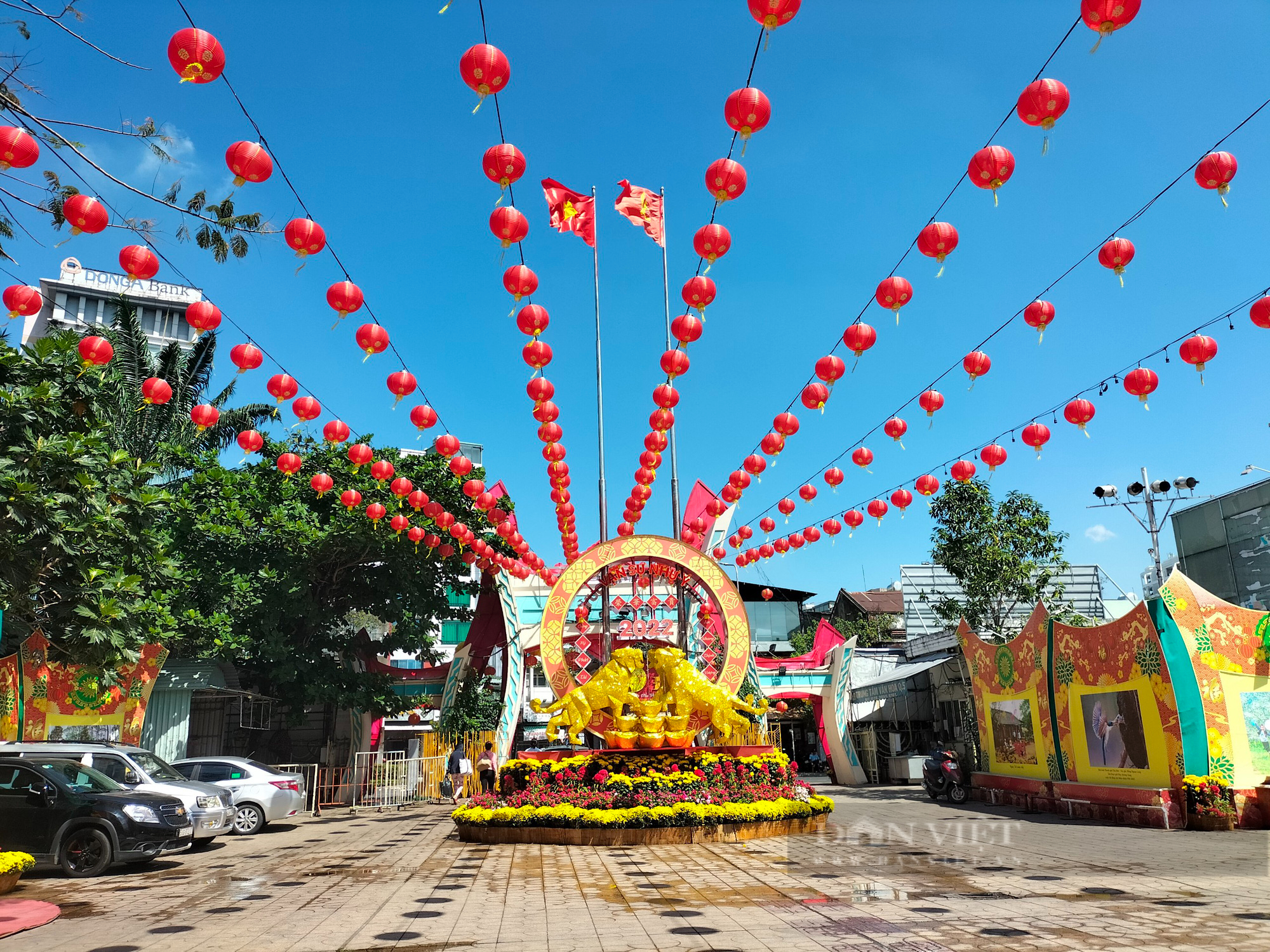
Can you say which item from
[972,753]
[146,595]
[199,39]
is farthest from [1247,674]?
[146,595]

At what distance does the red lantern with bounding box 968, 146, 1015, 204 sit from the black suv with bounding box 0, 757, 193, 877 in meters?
11.4

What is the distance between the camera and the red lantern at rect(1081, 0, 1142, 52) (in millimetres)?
5734

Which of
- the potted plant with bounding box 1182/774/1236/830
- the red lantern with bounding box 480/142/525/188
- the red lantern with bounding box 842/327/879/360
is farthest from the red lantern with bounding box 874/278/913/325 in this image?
the potted plant with bounding box 1182/774/1236/830

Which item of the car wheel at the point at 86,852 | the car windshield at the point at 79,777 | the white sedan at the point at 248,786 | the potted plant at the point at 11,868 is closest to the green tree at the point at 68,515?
the white sedan at the point at 248,786

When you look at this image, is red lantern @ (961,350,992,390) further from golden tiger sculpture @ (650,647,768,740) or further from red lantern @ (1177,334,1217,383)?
golden tiger sculpture @ (650,647,768,740)

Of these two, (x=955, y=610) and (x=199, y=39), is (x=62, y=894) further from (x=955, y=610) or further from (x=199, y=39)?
(x=955, y=610)

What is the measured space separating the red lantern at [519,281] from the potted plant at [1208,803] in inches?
471

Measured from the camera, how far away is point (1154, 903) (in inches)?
279

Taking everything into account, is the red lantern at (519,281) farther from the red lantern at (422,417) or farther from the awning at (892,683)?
the awning at (892,683)

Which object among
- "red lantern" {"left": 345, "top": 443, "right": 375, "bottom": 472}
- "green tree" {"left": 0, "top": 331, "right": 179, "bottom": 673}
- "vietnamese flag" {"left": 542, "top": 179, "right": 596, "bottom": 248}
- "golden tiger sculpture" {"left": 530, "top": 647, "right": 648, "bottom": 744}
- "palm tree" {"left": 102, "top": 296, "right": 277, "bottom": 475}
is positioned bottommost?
"golden tiger sculpture" {"left": 530, "top": 647, "right": 648, "bottom": 744}

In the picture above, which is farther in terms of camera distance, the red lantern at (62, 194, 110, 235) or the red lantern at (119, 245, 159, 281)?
the red lantern at (119, 245, 159, 281)

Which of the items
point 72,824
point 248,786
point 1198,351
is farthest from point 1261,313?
point 248,786

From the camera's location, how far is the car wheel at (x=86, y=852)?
33.0ft

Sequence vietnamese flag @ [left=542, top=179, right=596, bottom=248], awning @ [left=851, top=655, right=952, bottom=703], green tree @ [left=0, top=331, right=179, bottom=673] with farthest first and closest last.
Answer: awning @ [left=851, top=655, right=952, bottom=703] < vietnamese flag @ [left=542, top=179, right=596, bottom=248] < green tree @ [left=0, top=331, right=179, bottom=673]
